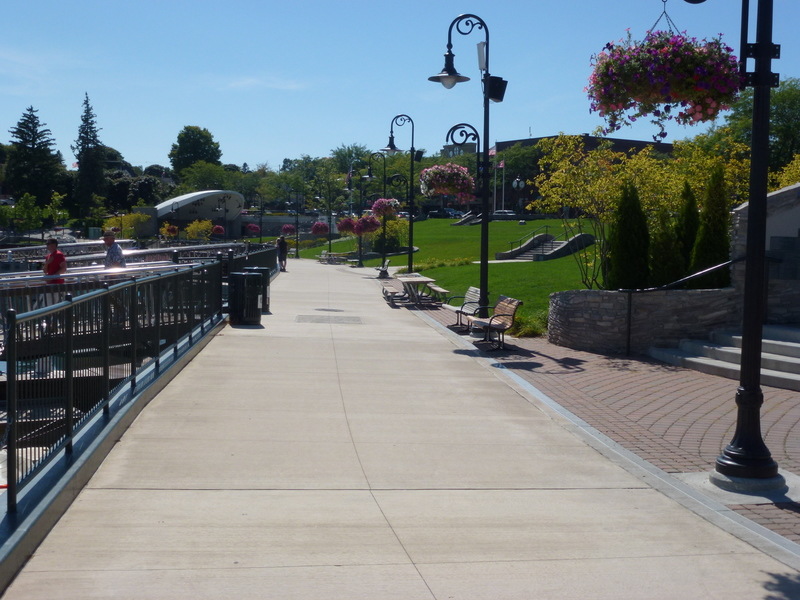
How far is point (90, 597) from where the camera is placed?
4391mm

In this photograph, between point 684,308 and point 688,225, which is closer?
point 684,308

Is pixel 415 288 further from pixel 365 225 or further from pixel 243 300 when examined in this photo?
pixel 365 225

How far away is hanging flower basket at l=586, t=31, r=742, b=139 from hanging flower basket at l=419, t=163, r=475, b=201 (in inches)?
445

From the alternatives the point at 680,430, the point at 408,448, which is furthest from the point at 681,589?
the point at 680,430

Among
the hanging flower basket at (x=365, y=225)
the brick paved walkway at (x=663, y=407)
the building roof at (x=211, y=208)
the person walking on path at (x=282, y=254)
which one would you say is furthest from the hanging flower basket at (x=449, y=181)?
the building roof at (x=211, y=208)

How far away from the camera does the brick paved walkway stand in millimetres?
7586

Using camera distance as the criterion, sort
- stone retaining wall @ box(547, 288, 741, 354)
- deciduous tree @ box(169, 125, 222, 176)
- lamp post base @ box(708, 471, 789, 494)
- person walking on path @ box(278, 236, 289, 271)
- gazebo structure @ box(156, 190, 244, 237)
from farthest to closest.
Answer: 1. deciduous tree @ box(169, 125, 222, 176)
2. gazebo structure @ box(156, 190, 244, 237)
3. person walking on path @ box(278, 236, 289, 271)
4. stone retaining wall @ box(547, 288, 741, 354)
5. lamp post base @ box(708, 471, 789, 494)

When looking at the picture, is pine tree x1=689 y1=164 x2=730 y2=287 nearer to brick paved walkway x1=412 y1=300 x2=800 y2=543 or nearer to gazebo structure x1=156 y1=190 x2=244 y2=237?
brick paved walkway x1=412 y1=300 x2=800 y2=543

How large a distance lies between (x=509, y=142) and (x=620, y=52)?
111277 millimetres

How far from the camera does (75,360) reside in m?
6.45

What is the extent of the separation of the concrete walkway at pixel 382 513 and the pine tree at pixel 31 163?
108266 mm

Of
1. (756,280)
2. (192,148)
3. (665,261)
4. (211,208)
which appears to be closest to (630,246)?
(665,261)

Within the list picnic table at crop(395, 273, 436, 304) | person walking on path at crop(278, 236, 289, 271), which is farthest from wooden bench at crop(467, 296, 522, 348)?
person walking on path at crop(278, 236, 289, 271)

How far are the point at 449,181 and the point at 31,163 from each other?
335ft
